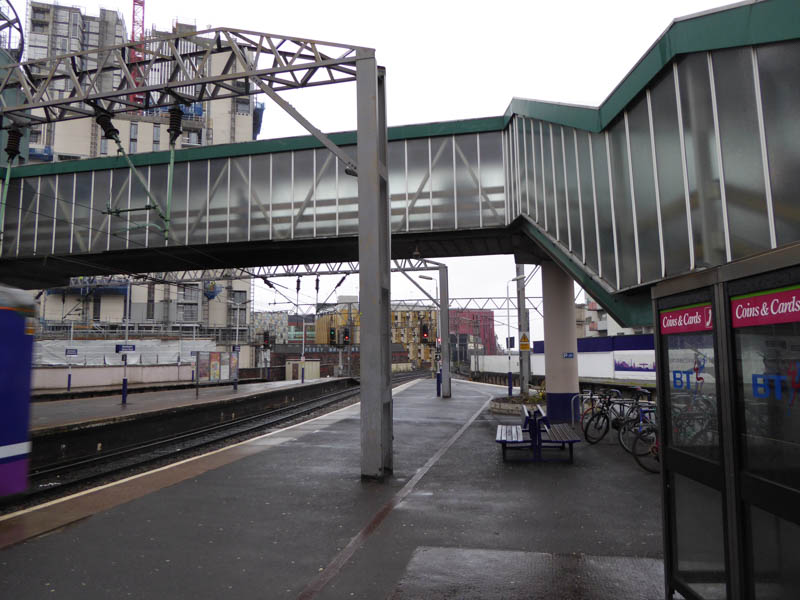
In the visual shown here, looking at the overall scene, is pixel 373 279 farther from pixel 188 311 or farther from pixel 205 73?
pixel 188 311

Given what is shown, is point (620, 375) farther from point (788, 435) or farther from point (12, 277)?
point (12, 277)

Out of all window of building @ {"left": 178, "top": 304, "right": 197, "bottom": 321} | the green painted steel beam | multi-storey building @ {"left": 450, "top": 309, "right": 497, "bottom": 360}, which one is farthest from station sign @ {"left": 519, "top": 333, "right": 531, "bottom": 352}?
multi-storey building @ {"left": 450, "top": 309, "right": 497, "bottom": 360}

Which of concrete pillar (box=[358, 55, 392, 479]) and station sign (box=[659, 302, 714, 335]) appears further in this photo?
concrete pillar (box=[358, 55, 392, 479])

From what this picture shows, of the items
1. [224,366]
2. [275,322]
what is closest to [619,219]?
[224,366]

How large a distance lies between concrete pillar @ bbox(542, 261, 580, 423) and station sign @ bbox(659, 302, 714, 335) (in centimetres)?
1206

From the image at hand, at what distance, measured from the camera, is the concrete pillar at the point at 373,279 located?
29.7ft

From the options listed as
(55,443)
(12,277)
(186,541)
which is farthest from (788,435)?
(12,277)

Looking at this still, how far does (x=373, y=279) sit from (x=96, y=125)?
8020 centimetres

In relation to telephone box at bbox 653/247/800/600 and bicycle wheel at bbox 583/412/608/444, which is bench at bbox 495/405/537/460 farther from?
telephone box at bbox 653/247/800/600

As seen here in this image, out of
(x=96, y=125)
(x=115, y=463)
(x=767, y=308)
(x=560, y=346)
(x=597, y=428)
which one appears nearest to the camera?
(x=767, y=308)

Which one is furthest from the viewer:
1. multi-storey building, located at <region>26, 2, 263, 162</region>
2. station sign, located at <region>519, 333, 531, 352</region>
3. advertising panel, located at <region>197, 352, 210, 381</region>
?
multi-storey building, located at <region>26, 2, 263, 162</region>

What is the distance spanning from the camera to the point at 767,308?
3.17 metres

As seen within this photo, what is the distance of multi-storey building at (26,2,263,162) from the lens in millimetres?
69875

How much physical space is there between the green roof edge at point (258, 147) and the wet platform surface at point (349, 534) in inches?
425
